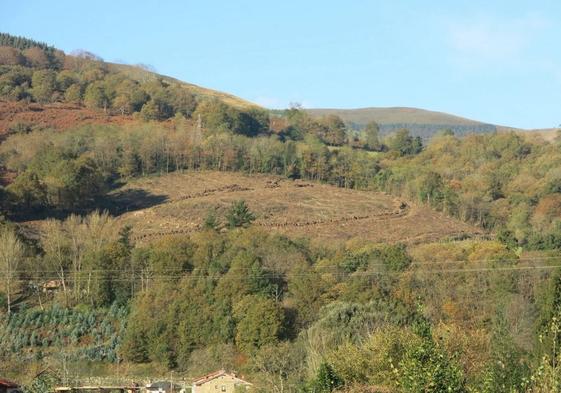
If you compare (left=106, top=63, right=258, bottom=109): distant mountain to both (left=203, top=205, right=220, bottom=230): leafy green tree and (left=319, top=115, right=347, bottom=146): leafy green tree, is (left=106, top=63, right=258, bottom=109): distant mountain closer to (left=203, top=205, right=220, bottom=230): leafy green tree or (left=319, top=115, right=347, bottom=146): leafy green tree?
(left=319, top=115, right=347, bottom=146): leafy green tree

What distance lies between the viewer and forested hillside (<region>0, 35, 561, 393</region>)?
27.3 m

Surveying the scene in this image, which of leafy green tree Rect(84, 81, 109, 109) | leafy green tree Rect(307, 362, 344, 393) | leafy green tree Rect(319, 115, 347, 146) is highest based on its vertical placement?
leafy green tree Rect(84, 81, 109, 109)

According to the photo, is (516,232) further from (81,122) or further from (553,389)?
(553,389)

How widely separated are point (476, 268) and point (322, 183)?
117 ft

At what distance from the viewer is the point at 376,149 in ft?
398

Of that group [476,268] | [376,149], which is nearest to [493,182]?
[376,149]

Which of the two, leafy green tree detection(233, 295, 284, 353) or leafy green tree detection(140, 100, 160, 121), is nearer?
leafy green tree detection(233, 295, 284, 353)

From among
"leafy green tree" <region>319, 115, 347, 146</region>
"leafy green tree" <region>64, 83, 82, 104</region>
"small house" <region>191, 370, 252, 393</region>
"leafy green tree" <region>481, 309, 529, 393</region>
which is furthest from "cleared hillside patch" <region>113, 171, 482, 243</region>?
"leafy green tree" <region>481, 309, 529, 393</region>

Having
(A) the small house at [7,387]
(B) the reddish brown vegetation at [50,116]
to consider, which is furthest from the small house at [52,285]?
(B) the reddish brown vegetation at [50,116]

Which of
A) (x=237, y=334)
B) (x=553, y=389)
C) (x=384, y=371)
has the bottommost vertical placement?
(x=237, y=334)

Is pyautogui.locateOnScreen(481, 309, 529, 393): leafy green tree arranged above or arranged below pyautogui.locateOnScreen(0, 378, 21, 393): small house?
above

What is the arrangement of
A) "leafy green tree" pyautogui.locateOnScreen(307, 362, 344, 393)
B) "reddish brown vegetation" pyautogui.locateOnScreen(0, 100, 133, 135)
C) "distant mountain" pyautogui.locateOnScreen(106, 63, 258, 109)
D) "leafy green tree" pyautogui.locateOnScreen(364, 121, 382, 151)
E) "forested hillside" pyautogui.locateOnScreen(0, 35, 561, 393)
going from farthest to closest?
1. "distant mountain" pyautogui.locateOnScreen(106, 63, 258, 109)
2. "leafy green tree" pyautogui.locateOnScreen(364, 121, 382, 151)
3. "reddish brown vegetation" pyautogui.locateOnScreen(0, 100, 133, 135)
4. "forested hillside" pyautogui.locateOnScreen(0, 35, 561, 393)
5. "leafy green tree" pyautogui.locateOnScreen(307, 362, 344, 393)

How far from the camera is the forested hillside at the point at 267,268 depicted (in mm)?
27266

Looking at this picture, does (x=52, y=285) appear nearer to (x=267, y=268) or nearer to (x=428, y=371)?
(x=267, y=268)
